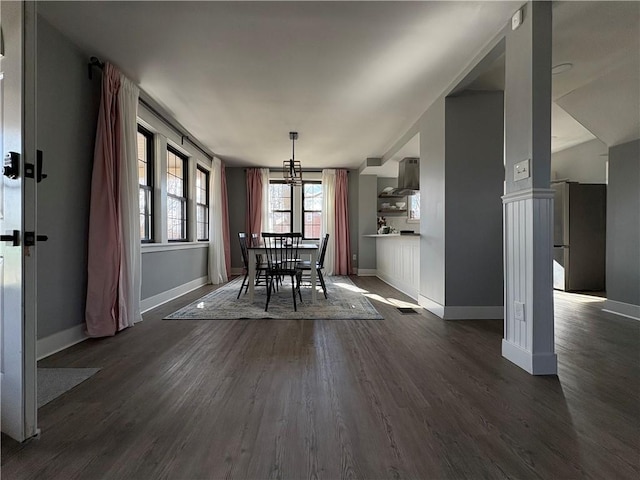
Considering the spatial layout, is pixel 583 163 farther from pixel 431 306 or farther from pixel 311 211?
pixel 311 211

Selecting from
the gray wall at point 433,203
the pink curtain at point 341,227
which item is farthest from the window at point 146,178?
the pink curtain at point 341,227

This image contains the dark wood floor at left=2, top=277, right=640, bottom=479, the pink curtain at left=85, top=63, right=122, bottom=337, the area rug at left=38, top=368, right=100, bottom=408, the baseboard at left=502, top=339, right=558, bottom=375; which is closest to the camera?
the dark wood floor at left=2, top=277, right=640, bottom=479

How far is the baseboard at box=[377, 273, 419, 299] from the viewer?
14.5 ft

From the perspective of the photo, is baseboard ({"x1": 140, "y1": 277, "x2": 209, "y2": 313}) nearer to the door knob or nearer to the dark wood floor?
the dark wood floor

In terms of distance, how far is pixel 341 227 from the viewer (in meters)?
7.20

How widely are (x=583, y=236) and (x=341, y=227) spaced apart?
4.36 m

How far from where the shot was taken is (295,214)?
24.0 feet

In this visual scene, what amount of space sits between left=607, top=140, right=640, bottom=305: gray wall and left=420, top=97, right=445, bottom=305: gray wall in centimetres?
216

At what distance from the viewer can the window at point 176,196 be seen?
473cm

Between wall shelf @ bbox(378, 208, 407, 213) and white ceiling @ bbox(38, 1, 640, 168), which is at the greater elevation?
white ceiling @ bbox(38, 1, 640, 168)

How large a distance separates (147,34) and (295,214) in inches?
200

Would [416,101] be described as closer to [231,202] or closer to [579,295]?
[579,295]

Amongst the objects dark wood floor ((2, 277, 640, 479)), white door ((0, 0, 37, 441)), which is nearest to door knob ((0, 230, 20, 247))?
white door ((0, 0, 37, 441))

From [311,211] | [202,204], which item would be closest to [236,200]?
[202,204]
